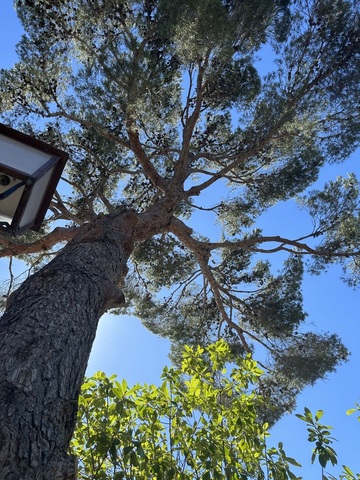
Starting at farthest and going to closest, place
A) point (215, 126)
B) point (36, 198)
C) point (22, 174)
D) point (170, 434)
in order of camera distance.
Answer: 1. point (215, 126)
2. point (170, 434)
3. point (36, 198)
4. point (22, 174)

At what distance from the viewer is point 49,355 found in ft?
6.66

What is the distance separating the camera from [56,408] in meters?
Result: 1.82

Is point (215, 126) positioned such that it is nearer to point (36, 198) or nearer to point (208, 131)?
point (208, 131)

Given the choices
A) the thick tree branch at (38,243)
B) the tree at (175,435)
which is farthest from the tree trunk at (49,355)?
the thick tree branch at (38,243)

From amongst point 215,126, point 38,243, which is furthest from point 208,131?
point 38,243

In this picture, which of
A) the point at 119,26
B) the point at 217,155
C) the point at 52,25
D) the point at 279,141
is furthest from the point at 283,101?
Answer: the point at 52,25

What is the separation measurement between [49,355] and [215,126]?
5.52m

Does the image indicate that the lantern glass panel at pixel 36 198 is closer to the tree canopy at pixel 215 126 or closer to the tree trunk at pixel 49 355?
the tree trunk at pixel 49 355

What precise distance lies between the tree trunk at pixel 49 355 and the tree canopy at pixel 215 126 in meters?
2.65

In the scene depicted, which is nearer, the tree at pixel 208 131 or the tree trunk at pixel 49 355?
the tree trunk at pixel 49 355

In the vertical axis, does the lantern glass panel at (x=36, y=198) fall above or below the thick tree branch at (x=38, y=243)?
below

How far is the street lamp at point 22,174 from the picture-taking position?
1770mm

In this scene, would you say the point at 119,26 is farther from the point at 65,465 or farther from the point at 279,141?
the point at 65,465

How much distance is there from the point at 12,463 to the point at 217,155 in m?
5.83
